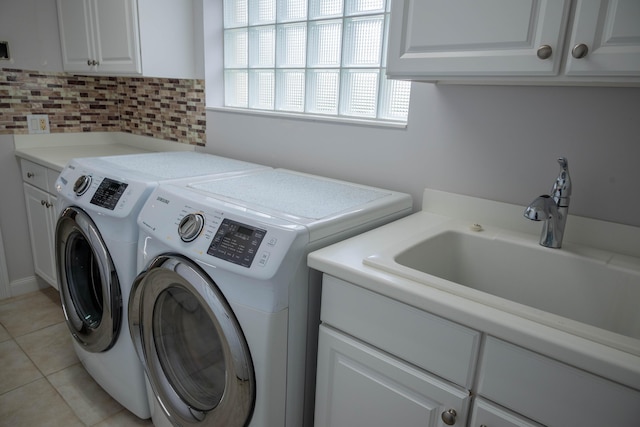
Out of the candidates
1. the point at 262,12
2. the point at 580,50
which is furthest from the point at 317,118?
the point at 580,50

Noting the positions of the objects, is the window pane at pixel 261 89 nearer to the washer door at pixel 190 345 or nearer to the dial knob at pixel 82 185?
the dial knob at pixel 82 185

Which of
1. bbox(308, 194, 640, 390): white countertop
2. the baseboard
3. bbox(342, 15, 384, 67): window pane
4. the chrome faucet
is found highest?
bbox(342, 15, 384, 67): window pane

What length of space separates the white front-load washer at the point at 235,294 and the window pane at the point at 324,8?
81 centimetres

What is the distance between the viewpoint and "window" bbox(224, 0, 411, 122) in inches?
68.4

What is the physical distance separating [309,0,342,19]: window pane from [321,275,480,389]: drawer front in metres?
1.25

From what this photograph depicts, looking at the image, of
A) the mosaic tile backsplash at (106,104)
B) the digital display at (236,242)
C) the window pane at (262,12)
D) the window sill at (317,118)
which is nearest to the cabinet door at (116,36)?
the mosaic tile backsplash at (106,104)

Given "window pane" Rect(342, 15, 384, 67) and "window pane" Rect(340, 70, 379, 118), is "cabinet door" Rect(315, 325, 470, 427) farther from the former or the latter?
"window pane" Rect(342, 15, 384, 67)

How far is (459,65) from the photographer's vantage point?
1.08 m

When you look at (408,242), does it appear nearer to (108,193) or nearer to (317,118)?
(317,118)

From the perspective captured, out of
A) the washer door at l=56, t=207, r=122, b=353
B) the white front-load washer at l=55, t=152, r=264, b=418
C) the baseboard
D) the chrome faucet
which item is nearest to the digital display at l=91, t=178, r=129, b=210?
the white front-load washer at l=55, t=152, r=264, b=418

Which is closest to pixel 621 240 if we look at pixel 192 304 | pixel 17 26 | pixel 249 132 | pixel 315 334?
pixel 315 334

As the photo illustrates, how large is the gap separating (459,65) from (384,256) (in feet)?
1.72

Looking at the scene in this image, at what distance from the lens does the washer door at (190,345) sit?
46.8 inches

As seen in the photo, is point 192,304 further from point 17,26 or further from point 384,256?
point 17,26
